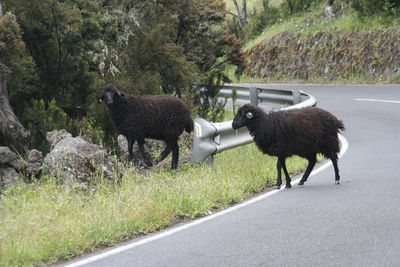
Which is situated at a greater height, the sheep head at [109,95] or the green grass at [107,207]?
the sheep head at [109,95]

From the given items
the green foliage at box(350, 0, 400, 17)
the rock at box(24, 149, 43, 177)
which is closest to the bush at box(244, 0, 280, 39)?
the green foliage at box(350, 0, 400, 17)

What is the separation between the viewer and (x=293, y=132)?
33.4 ft

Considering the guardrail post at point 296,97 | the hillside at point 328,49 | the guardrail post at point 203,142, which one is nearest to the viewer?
the guardrail post at point 203,142

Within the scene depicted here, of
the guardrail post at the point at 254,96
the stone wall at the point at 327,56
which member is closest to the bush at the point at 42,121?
the guardrail post at the point at 254,96

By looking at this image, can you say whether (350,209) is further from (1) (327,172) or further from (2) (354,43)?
(2) (354,43)

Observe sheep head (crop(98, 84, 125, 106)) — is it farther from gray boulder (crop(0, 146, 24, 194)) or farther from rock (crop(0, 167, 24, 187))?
rock (crop(0, 167, 24, 187))

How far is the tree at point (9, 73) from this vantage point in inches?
485

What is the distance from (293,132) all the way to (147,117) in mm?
3253

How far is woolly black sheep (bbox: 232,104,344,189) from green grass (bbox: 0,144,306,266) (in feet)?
2.11

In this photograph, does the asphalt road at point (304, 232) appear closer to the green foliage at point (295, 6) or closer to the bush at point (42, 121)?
the bush at point (42, 121)

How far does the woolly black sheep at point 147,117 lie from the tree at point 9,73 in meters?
1.92

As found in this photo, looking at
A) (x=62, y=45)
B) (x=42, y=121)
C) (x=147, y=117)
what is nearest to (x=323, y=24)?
(x=62, y=45)

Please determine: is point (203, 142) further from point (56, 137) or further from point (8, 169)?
point (8, 169)

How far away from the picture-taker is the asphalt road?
6.08 m
